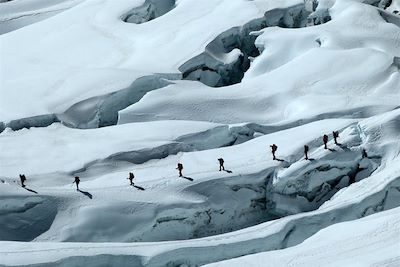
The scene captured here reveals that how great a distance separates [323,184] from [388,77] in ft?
23.9

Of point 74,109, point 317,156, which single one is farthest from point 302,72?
point 74,109

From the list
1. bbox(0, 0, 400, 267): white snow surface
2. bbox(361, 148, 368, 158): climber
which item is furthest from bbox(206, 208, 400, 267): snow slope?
bbox(361, 148, 368, 158): climber

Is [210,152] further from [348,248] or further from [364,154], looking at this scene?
[348,248]

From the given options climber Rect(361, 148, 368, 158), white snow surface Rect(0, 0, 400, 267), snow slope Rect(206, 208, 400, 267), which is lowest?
white snow surface Rect(0, 0, 400, 267)

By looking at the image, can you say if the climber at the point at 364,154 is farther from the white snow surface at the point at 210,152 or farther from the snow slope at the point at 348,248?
the snow slope at the point at 348,248

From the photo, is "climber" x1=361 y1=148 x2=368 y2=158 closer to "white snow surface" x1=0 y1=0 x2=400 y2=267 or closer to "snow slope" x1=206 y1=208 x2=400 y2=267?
"white snow surface" x1=0 y1=0 x2=400 y2=267

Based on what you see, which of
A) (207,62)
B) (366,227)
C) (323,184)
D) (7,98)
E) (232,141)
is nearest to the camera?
(366,227)

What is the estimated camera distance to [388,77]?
24938 millimetres

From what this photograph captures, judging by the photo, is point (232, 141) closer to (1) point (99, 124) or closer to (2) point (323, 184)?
(2) point (323, 184)

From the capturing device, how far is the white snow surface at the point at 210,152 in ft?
54.9

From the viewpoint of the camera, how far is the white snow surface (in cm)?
Answer: 1672

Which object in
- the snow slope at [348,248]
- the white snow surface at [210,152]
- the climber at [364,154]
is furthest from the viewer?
the climber at [364,154]

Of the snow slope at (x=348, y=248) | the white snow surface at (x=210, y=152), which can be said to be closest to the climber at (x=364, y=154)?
the white snow surface at (x=210, y=152)

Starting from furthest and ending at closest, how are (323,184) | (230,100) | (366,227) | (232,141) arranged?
(230,100) → (232,141) → (323,184) → (366,227)
